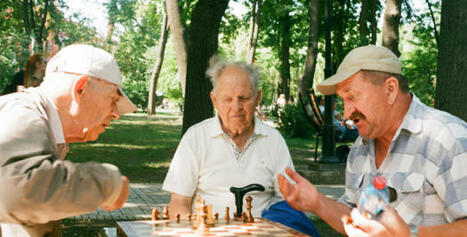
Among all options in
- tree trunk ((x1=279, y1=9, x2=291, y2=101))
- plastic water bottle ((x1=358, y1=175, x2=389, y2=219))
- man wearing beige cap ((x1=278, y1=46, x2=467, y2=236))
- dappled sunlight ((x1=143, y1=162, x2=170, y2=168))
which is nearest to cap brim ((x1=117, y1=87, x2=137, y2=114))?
man wearing beige cap ((x1=278, y1=46, x2=467, y2=236))

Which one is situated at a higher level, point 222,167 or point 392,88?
point 392,88

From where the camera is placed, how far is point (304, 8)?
26094mm

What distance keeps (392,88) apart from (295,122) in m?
17.9

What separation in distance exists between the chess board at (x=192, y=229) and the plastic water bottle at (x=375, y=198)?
0.58 m

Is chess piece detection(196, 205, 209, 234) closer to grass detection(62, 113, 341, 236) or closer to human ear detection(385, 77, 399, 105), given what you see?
human ear detection(385, 77, 399, 105)

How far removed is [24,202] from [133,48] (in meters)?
55.4

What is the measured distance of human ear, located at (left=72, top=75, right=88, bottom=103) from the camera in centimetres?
201

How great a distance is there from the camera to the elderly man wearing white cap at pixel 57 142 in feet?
5.24

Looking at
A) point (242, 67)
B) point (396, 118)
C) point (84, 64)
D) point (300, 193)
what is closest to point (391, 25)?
point (242, 67)

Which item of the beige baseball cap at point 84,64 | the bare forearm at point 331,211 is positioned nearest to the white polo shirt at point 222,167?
the bare forearm at point 331,211

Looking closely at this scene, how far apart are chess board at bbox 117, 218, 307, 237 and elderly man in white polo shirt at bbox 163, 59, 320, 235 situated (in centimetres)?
77

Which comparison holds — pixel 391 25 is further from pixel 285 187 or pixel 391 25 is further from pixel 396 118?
pixel 285 187

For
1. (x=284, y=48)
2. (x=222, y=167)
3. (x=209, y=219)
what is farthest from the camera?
(x=284, y=48)

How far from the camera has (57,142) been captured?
6.58ft
